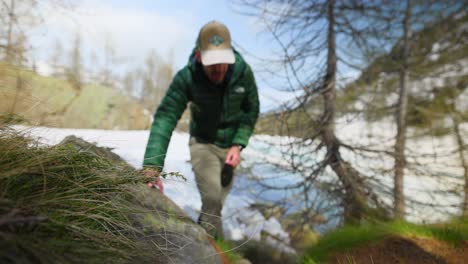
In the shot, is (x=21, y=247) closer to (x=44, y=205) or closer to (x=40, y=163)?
(x=44, y=205)

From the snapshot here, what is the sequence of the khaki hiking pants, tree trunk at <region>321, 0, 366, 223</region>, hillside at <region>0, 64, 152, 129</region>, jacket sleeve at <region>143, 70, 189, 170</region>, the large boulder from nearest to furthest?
the large boulder → jacket sleeve at <region>143, 70, 189, 170</region> → the khaki hiking pants → tree trunk at <region>321, 0, 366, 223</region> → hillside at <region>0, 64, 152, 129</region>

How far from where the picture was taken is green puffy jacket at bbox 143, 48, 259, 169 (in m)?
3.18

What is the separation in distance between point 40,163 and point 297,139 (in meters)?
4.40

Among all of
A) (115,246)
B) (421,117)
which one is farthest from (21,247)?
(421,117)

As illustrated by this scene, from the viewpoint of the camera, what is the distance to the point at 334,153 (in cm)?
511

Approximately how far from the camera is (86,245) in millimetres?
970

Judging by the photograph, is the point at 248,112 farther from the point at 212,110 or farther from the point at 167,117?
the point at 167,117

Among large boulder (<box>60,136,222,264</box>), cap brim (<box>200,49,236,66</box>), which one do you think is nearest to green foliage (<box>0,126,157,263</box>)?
large boulder (<box>60,136,222,264</box>)

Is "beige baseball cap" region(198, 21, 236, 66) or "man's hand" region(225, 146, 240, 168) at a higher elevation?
"beige baseball cap" region(198, 21, 236, 66)

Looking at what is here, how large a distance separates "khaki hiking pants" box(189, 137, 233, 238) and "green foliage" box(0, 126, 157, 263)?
155 centimetres

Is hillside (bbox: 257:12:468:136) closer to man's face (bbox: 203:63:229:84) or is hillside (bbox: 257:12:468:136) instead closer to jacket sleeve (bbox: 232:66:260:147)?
jacket sleeve (bbox: 232:66:260:147)

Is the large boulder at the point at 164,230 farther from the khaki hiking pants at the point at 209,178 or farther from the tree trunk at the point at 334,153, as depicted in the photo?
the tree trunk at the point at 334,153

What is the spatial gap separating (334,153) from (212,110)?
275cm

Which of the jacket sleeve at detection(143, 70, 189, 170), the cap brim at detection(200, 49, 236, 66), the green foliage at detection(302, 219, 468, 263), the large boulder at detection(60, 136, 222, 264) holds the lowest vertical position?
the green foliage at detection(302, 219, 468, 263)
